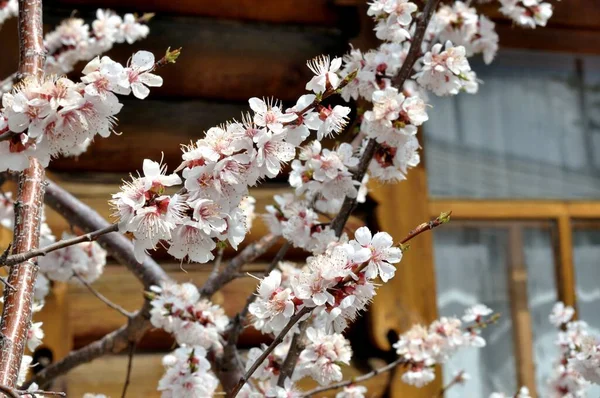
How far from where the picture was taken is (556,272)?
3172 mm

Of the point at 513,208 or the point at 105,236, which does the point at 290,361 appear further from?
the point at 513,208

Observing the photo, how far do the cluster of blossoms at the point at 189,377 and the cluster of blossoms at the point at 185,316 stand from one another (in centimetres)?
6

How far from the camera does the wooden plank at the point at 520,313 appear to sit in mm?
3027

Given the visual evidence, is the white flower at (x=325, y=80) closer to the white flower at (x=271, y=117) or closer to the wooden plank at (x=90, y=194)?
the white flower at (x=271, y=117)

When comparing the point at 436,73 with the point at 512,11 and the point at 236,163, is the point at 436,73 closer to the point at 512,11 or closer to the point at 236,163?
the point at 512,11

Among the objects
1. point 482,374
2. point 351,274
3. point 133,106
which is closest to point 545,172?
point 482,374

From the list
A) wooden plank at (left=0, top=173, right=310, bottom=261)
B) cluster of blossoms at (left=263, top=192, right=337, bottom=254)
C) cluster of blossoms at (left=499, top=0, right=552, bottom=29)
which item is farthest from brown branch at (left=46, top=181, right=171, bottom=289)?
cluster of blossoms at (left=499, top=0, right=552, bottom=29)

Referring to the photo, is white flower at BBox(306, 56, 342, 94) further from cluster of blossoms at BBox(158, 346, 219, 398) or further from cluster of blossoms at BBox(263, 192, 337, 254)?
cluster of blossoms at BBox(158, 346, 219, 398)

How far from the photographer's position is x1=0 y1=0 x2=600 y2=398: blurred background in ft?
8.26

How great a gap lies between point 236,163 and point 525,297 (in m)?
2.32

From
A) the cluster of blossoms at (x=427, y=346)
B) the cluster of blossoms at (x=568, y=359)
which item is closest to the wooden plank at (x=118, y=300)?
the cluster of blossoms at (x=427, y=346)

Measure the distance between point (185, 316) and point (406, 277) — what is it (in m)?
1.21

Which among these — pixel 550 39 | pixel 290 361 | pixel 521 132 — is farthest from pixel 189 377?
pixel 550 39

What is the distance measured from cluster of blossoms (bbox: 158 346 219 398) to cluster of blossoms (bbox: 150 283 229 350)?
6 cm
